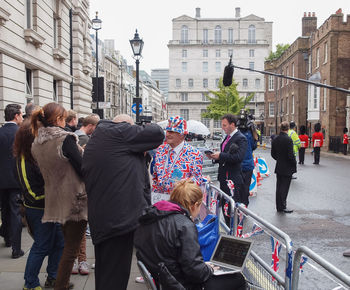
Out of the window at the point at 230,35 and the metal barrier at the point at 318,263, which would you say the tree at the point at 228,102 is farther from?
the metal barrier at the point at 318,263

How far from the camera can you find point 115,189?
3154mm

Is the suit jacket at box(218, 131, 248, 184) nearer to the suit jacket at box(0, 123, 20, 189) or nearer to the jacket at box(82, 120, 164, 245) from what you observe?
the jacket at box(82, 120, 164, 245)

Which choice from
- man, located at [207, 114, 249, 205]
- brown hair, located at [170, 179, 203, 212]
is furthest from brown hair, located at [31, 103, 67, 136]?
man, located at [207, 114, 249, 205]

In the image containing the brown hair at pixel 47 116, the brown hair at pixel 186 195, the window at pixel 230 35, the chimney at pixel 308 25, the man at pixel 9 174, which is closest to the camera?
the brown hair at pixel 186 195

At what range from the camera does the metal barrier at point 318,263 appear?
79.7 inches

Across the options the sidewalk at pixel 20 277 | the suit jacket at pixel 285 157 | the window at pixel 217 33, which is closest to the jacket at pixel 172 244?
the sidewalk at pixel 20 277

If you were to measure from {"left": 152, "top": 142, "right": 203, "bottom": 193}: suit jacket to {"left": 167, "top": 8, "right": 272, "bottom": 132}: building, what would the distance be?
77298 millimetres

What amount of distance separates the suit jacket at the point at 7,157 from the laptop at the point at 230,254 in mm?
3513

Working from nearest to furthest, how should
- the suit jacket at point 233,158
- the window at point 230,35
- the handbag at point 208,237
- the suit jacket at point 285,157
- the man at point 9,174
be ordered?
the handbag at point 208,237 → the man at point 9,174 → the suit jacket at point 233,158 → the suit jacket at point 285,157 → the window at point 230,35

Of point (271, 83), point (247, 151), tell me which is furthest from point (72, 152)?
point (271, 83)

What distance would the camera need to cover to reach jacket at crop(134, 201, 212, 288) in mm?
2658

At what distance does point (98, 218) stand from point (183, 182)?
0.81 metres

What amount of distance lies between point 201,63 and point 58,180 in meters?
80.7

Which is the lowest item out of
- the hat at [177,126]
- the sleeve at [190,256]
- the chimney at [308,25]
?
the sleeve at [190,256]
